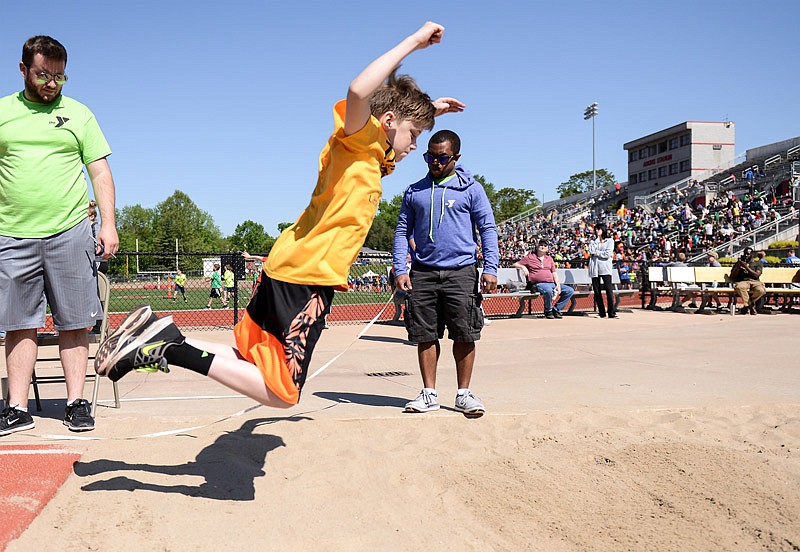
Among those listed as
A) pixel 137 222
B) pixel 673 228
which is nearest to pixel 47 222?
pixel 673 228

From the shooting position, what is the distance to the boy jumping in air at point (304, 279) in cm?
289

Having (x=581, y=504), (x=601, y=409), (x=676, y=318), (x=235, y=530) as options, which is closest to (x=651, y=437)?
(x=601, y=409)

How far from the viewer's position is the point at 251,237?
11275cm

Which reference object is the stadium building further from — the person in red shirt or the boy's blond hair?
the boy's blond hair

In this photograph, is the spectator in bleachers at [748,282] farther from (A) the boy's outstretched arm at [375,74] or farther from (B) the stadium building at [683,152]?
(B) the stadium building at [683,152]

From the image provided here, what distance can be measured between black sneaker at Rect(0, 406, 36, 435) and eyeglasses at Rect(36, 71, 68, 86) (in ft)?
6.58

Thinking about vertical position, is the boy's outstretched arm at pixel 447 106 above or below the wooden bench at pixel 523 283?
above

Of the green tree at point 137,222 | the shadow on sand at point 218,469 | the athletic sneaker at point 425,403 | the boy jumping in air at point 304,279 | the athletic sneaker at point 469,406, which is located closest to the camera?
the boy jumping in air at point 304,279

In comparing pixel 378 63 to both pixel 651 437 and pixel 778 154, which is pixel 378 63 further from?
pixel 778 154

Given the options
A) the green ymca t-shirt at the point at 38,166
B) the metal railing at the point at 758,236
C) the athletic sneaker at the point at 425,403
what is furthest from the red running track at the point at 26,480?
the metal railing at the point at 758,236

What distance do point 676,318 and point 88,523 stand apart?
12.6m

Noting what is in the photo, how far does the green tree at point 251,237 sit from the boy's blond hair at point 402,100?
4213 inches

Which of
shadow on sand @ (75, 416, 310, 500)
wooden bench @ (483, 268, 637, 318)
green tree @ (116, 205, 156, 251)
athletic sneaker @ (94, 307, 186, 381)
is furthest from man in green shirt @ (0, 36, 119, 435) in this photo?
green tree @ (116, 205, 156, 251)

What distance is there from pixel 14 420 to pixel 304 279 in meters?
2.38
